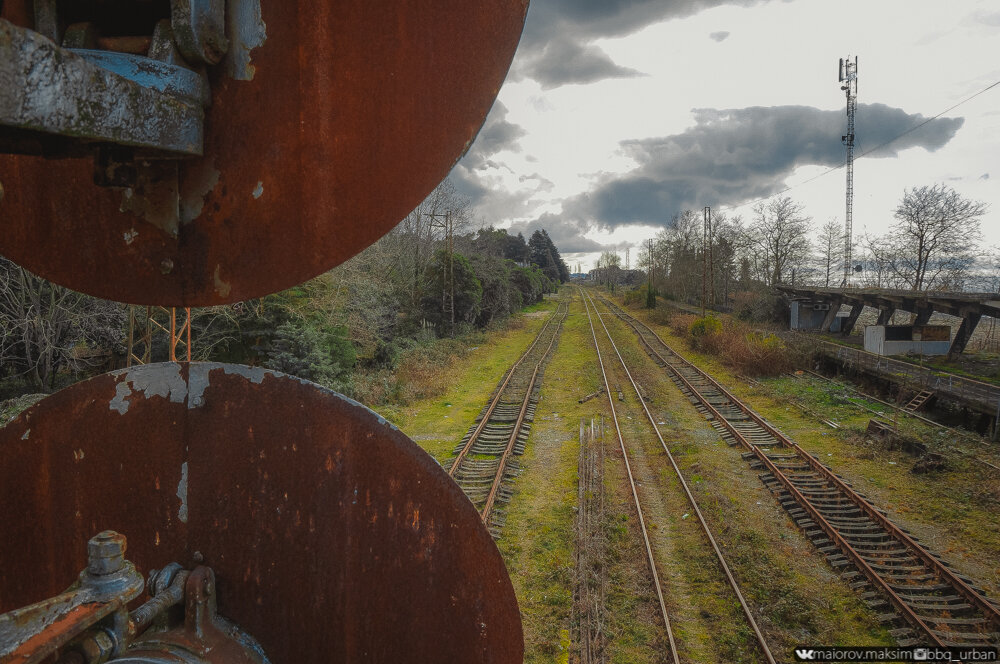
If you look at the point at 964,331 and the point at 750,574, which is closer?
the point at 750,574

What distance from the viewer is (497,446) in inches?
469

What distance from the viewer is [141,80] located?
3.30ft

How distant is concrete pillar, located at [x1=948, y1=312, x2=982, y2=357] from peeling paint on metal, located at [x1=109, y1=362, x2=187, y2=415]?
79.1 feet

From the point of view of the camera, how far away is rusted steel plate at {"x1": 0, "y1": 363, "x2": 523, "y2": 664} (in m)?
1.40

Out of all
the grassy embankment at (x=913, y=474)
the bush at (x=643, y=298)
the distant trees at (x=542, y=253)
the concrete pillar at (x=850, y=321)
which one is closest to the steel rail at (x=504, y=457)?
the grassy embankment at (x=913, y=474)

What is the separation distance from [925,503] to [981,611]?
11.2 feet

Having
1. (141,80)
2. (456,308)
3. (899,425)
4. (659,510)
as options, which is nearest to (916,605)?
(659,510)

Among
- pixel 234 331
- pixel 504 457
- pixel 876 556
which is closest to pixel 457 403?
pixel 504 457

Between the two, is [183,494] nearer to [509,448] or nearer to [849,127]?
[509,448]

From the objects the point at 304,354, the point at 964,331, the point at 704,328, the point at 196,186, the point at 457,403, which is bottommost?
the point at 457,403

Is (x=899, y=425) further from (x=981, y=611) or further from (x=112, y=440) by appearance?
(x=112, y=440)

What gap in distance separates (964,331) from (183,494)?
25.3 meters

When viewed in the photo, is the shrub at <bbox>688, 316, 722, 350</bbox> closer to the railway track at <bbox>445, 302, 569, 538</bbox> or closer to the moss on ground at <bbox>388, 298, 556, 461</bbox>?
the moss on ground at <bbox>388, 298, 556, 461</bbox>

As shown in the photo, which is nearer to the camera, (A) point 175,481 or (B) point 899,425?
(A) point 175,481
